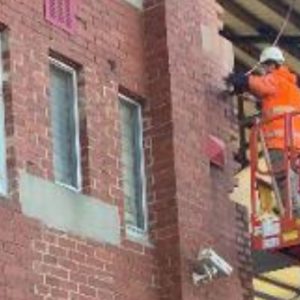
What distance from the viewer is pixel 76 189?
12352 mm

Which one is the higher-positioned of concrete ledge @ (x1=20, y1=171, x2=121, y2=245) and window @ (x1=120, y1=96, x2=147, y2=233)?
window @ (x1=120, y1=96, x2=147, y2=233)

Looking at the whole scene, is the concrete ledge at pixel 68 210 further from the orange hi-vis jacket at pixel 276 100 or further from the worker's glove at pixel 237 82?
the worker's glove at pixel 237 82

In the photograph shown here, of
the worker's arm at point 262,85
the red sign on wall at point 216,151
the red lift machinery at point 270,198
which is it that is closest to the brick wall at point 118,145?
the red sign on wall at point 216,151

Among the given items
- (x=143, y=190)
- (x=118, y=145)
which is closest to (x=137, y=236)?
(x=143, y=190)

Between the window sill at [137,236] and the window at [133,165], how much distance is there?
0.04 ft

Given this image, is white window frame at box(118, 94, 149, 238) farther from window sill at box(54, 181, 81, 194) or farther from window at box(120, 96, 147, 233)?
window sill at box(54, 181, 81, 194)

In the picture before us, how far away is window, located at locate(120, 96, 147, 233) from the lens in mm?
13148

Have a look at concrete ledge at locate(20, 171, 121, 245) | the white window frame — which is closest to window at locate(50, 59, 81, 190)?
concrete ledge at locate(20, 171, 121, 245)

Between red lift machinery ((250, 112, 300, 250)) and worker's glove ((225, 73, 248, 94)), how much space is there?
0.40m

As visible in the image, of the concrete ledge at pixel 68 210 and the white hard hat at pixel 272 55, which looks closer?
the concrete ledge at pixel 68 210

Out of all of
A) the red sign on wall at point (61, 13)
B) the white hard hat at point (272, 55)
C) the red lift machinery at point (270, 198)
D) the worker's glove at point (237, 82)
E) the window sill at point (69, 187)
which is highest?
the white hard hat at point (272, 55)

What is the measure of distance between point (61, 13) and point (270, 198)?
3318 millimetres

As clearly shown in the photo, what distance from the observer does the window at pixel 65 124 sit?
485 inches

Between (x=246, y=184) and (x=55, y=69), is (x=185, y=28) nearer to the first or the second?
(x=55, y=69)
